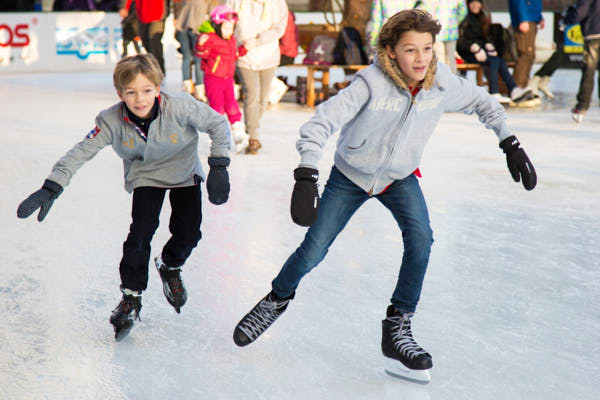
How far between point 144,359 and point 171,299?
1.23 ft

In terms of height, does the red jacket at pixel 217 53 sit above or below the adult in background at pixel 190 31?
above

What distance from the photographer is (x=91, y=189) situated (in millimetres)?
4793

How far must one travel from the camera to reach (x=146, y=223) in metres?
2.55

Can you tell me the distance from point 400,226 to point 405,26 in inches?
21.4

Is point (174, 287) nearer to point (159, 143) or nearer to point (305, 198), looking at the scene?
point (159, 143)

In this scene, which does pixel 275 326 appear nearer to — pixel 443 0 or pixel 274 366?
pixel 274 366

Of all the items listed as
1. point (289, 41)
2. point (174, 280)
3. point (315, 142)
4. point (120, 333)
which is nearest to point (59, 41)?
point (289, 41)

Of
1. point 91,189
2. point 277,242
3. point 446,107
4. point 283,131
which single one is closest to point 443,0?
point 283,131

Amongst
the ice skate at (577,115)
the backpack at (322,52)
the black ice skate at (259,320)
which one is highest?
the black ice skate at (259,320)

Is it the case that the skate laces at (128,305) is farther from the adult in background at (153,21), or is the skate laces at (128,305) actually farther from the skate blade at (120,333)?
the adult in background at (153,21)

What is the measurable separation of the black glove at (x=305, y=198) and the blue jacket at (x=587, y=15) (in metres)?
5.54

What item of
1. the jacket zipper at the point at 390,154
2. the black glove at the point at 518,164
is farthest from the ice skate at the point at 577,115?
the jacket zipper at the point at 390,154

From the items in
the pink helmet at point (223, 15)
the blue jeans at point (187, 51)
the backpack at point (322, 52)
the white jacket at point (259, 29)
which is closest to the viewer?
the pink helmet at point (223, 15)

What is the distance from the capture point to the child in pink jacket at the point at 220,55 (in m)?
5.65
